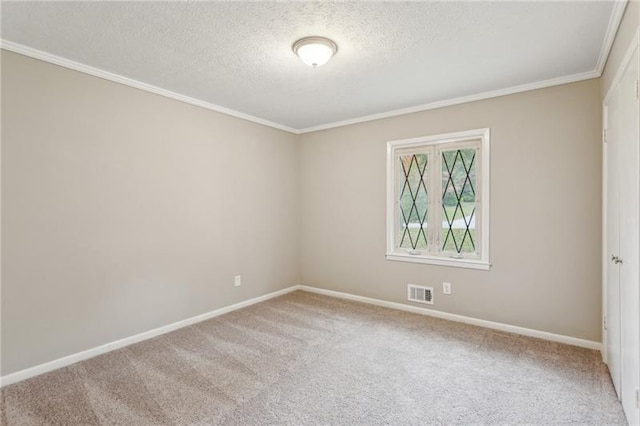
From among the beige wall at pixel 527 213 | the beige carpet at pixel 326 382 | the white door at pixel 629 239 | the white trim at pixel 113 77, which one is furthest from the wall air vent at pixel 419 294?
the white trim at pixel 113 77

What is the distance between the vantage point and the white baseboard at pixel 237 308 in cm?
247

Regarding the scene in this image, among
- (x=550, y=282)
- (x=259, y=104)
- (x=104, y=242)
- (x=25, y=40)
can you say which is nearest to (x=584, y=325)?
(x=550, y=282)

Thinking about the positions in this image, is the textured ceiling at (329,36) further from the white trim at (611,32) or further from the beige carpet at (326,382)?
the beige carpet at (326,382)

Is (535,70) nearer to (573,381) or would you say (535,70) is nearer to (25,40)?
(573,381)

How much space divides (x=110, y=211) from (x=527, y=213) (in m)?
3.94

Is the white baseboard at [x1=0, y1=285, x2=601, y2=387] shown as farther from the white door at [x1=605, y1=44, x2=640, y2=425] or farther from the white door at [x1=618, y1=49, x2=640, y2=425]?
the white door at [x1=618, y1=49, x2=640, y2=425]

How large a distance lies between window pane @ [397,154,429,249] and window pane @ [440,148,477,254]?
0.24 m

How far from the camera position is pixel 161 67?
2.75 metres

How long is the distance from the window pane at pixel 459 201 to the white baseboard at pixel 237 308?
775mm

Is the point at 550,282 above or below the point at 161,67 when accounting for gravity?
below

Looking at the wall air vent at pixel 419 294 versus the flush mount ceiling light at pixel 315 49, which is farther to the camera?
the wall air vent at pixel 419 294

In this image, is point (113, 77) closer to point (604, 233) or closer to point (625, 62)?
point (625, 62)

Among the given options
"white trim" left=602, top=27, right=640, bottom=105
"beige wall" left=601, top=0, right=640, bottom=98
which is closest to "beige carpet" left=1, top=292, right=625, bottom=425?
"white trim" left=602, top=27, right=640, bottom=105

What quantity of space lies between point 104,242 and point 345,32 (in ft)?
8.70
